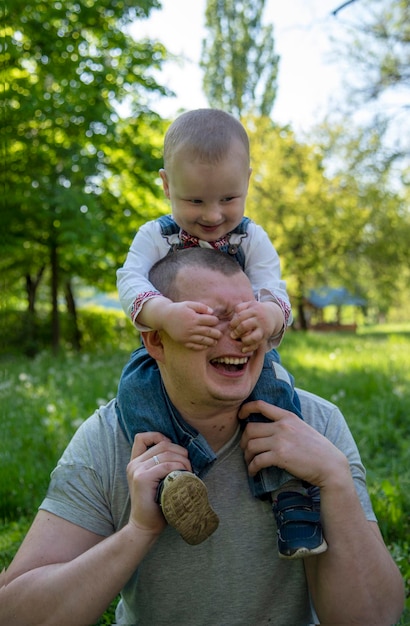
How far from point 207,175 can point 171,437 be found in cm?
92

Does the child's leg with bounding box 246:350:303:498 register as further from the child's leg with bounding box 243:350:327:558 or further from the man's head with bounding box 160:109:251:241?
the man's head with bounding box 160:109:251:241

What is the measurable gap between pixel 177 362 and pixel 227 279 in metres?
0.27

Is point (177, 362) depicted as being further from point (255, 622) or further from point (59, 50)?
point (59, 50)

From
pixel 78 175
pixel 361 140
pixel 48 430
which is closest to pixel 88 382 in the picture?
pixel 48 430

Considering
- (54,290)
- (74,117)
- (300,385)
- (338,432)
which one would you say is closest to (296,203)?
(54,290)

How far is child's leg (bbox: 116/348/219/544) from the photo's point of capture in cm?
162

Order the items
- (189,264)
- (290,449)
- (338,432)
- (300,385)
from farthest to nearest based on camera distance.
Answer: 1. (300,385)
2. (338,432)
3. (189,264)
4. (290,449)

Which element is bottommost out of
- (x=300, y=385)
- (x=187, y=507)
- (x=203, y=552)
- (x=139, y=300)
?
(x=300, y=385)

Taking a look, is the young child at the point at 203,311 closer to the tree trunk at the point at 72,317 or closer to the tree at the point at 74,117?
the tree at the point at 74,117

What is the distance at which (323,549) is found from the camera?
1779mm

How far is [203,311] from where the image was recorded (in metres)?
1.82

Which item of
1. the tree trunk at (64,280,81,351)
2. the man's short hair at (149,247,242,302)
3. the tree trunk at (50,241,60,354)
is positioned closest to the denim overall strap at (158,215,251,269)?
the man's short hair at (149,247,242,302)

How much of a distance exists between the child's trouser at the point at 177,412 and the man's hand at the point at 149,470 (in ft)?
0.18

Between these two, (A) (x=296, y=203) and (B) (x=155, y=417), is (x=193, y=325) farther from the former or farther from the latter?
(A) (x=296, y=203)
